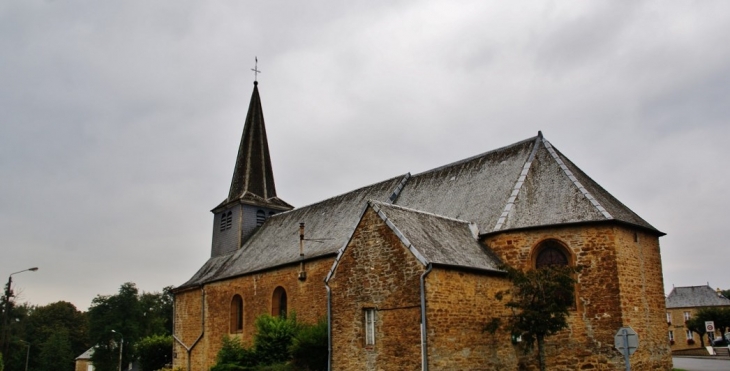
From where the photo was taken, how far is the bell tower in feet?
117

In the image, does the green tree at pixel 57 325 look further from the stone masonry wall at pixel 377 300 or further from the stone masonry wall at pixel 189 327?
the stone masonry wall at pixel 377 300

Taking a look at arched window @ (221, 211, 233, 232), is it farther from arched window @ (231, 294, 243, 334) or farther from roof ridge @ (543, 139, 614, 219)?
roof ridge @ (543, 139, 614, 219)

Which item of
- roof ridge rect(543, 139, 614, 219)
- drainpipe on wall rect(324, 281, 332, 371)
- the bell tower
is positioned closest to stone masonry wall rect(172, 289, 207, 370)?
the bell tower

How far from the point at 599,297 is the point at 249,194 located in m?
22.7

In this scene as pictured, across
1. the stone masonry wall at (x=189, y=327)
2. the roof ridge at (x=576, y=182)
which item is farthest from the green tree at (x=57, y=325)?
the roof ridge at (x=576, y=182)

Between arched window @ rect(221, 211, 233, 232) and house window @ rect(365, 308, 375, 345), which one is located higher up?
arched window @ rect(221, 211, 233, 232)

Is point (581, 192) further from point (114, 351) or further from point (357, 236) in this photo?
point (114, 351)

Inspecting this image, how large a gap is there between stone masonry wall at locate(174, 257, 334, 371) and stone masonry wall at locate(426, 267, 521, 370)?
22.9ft

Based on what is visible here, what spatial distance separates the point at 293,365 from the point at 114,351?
4109cm

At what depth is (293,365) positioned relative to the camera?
67.5 feet

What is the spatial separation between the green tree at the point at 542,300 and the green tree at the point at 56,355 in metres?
62.1

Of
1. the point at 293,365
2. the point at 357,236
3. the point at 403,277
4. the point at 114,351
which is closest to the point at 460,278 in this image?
the point at 403,277

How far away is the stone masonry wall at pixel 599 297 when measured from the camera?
18312mm

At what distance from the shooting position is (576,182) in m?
20.6
